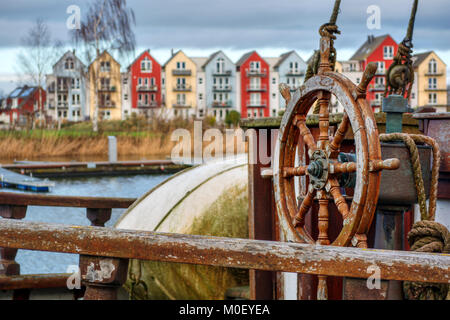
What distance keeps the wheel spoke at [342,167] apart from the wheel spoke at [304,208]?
0.19 m

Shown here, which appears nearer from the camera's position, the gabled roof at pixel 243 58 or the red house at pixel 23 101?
the red house at pixel 23 101

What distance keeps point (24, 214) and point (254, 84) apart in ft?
193

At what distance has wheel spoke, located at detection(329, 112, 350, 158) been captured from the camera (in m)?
2.71

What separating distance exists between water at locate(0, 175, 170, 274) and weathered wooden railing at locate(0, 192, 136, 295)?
9.28 feet

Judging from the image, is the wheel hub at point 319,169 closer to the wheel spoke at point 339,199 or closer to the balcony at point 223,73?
the wheel spoke at point 339,199

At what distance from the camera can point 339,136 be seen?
2729mm

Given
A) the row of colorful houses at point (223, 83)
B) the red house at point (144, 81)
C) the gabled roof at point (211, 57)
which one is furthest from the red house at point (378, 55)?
the red house at point (144, 81)

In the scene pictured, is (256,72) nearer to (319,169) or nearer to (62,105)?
(62,105)

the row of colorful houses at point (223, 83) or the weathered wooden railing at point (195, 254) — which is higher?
the row of colorful houses at point (223, 83)

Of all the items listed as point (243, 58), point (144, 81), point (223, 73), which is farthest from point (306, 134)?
point (243, 58)

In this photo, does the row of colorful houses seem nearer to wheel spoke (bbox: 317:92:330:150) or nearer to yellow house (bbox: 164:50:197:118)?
yellow house (bbox: 164:50:197:118)

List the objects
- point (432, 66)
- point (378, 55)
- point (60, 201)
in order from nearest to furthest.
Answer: point (60, 201) → point (378, 55) → point (432, 66)

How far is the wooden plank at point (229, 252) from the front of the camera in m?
1.94
